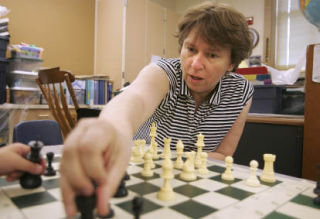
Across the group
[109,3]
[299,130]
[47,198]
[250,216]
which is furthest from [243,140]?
[109,3]

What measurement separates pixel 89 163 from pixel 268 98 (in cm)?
207

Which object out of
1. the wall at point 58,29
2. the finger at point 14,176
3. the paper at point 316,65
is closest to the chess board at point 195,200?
the finger at point 14,176

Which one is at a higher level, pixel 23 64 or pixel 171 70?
pixel 23 64

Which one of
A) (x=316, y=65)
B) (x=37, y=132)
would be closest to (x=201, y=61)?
(x=316, y=65)

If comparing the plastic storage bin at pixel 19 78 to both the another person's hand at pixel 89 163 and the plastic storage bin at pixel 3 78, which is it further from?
the another person's hand at pixel 89 163

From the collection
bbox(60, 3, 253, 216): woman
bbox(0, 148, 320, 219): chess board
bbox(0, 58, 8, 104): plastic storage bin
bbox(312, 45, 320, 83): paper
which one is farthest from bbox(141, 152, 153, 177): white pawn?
bbox(0, 58, 8, 104): plastic storage bin

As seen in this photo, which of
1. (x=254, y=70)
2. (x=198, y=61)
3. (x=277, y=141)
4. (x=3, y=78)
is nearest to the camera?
(x=198, y=61)

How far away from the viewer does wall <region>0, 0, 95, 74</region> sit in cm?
309

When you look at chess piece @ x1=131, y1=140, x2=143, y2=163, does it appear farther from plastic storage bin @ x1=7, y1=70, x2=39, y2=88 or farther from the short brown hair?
plastic storage bin @ x1=7, y1=70, x2=39, y2=88

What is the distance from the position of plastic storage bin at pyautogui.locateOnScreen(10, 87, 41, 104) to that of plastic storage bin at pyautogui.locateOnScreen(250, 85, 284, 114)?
228 centimetres

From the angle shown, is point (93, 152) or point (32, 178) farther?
point (32, 178)

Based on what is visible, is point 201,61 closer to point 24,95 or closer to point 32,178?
point 32,178

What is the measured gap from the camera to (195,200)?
0.64 meters

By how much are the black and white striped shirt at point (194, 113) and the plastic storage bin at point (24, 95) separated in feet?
6.44
